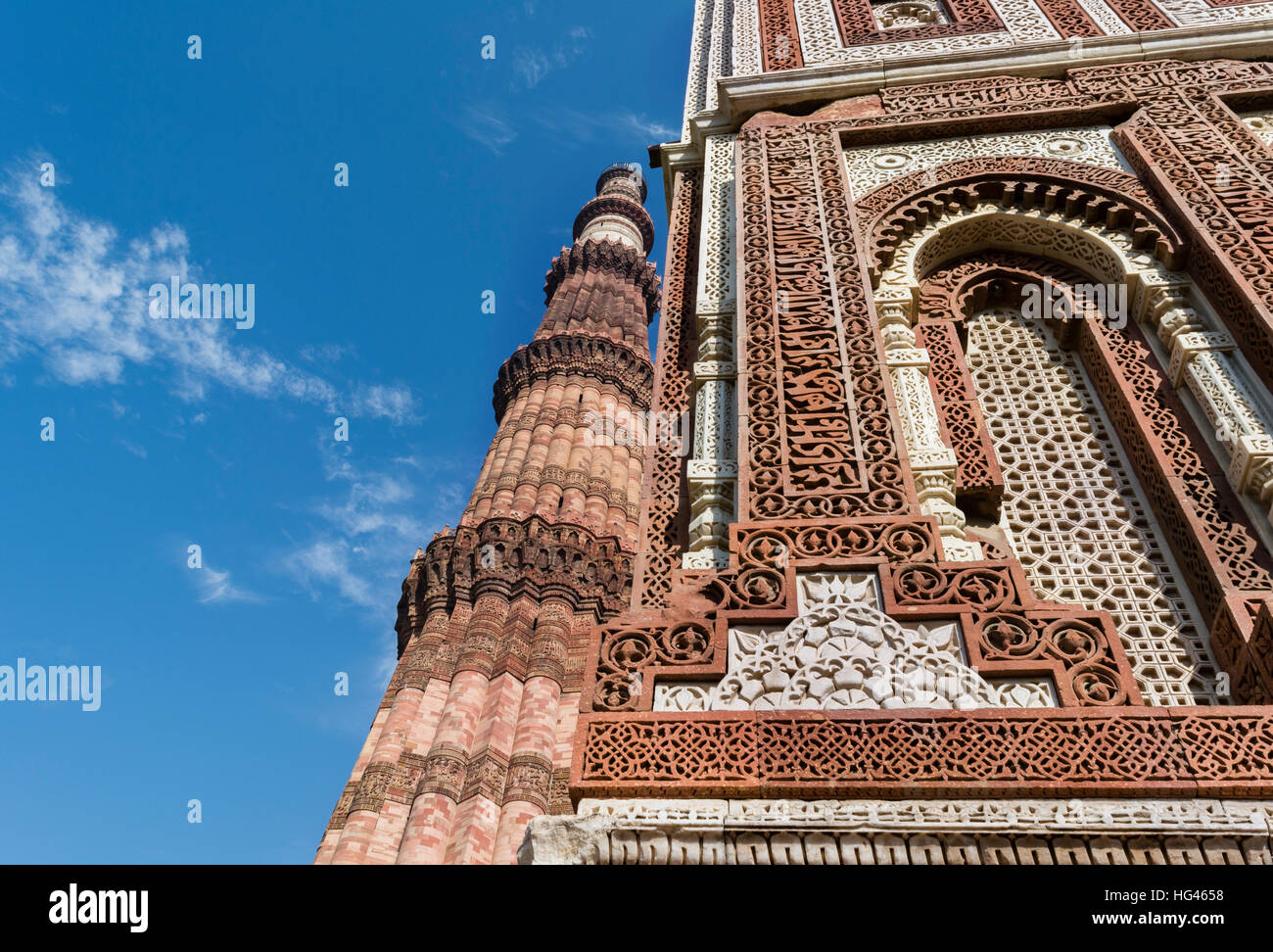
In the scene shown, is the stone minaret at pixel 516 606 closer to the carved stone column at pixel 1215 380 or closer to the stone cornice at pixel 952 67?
the stone cornice at pixel 952 67

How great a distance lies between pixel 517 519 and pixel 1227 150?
12.5m

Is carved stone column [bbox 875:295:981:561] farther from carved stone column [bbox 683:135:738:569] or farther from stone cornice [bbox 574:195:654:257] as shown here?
stone cornice [bbox 574:195:654:257]

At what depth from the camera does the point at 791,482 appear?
10.3ft

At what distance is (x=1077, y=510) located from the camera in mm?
3559

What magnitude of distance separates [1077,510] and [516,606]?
1168 centimetres

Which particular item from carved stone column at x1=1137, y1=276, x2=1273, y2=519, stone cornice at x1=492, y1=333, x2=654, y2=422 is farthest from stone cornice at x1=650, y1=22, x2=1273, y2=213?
stone cornice at x1=492, y1=333, x2=654, y2=422

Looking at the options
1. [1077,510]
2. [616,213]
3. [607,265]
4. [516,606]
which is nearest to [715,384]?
[1077,510]

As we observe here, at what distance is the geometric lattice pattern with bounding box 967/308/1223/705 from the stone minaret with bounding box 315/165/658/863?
8070mm

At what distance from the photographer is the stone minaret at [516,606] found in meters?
11.6

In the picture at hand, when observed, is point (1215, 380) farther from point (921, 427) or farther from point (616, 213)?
point (616, 213)

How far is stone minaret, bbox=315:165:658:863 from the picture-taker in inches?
455

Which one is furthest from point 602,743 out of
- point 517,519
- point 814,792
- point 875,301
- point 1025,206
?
point 517,519

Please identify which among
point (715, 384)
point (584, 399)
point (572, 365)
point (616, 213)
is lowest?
point (715, 384)
